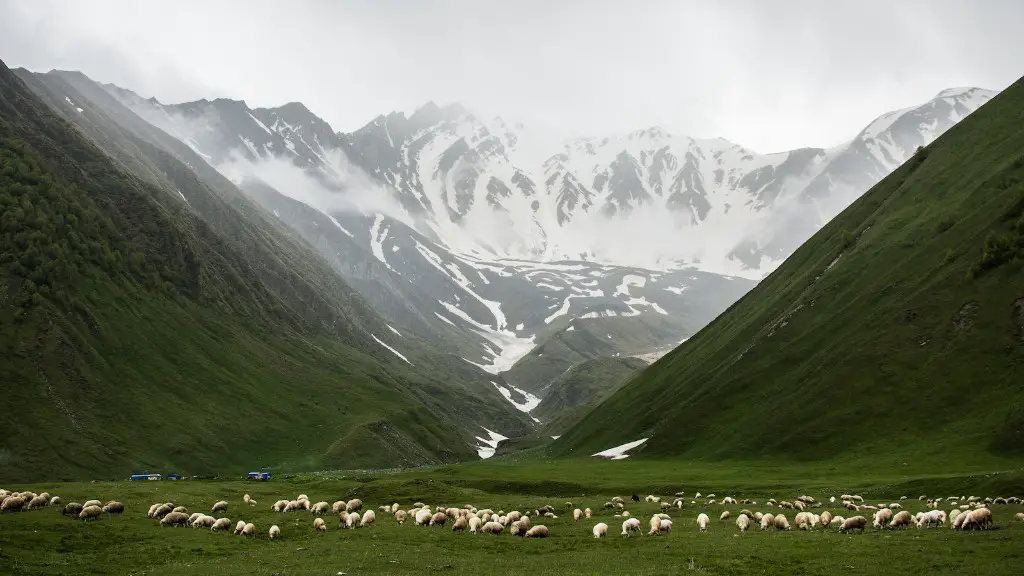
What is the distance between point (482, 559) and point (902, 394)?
248 ft

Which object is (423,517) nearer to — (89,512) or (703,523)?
(703,523)

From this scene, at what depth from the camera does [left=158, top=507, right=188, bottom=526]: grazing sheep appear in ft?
143

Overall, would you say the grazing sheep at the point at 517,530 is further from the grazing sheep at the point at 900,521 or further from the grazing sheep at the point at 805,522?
the grazing sheep at the point at 900,521

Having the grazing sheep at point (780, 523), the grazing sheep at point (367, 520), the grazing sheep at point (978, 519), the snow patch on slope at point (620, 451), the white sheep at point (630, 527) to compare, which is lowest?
the snow patch on slope at point (620, 451)

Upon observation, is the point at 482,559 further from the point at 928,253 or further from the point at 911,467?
the point at 928,253

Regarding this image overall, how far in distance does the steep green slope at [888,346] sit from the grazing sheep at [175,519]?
7167 cm

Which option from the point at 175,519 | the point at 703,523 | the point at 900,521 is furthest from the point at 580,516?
the point at 175,519

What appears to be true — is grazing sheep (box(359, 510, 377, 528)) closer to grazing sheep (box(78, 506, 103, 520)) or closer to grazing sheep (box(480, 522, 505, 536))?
grazing sheep (box(480, 522, 505, 536))

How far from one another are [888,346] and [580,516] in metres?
69.5

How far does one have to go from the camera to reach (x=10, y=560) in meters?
29.6

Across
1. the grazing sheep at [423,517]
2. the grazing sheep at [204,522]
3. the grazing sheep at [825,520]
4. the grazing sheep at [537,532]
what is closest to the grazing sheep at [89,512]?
the grazing sheep at [204,522]

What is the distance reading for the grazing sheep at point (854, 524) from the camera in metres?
36.3

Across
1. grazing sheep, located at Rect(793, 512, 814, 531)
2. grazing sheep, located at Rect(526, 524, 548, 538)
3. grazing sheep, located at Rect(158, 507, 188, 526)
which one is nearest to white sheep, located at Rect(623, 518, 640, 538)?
grazing sheep, located at Rect(526, 524, 548, 538)

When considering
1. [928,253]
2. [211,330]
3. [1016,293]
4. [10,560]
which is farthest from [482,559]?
[211,330]
